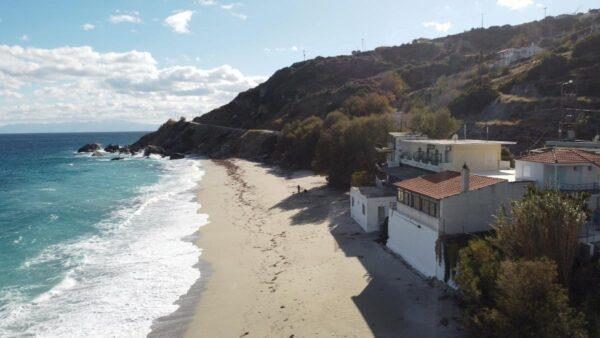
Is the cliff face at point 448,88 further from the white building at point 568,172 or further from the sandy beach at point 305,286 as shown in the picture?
the sandy beach at point 305,286

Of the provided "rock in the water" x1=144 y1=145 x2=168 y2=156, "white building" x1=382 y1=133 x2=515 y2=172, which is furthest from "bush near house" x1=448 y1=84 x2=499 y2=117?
"rock in the water" x1=144 y1=145 x2=168 y2=156

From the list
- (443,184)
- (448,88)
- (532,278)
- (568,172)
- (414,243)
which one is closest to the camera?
(532,278)

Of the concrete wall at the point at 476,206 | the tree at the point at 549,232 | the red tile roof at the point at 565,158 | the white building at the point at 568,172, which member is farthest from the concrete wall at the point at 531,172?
the tree at the point at 549,232

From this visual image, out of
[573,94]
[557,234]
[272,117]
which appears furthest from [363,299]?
[272,117]

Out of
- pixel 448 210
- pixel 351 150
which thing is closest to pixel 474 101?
pixel 351 150

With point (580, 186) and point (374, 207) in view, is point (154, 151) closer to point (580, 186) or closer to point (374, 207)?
point (374, 207)

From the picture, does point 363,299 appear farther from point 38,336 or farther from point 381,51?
point 381,51
